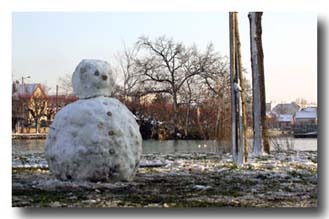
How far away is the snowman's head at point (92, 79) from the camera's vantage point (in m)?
4.79

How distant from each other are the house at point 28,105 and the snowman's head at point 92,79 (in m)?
0.28

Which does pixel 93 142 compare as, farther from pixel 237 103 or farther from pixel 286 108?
pixel 286 108

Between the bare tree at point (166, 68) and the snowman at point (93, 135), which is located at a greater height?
the bare tree at point (166, 68)

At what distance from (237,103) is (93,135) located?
131 centimetres

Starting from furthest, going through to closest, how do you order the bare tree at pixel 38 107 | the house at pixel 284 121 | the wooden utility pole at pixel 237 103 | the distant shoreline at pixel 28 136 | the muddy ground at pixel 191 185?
the wooden utility pole at pixel 237 103 → the house at pixel 284 121 → the bare tree at pixel 38 107 → the distant shoreline at pixel 28 136 → the muddy ground at pixel 191 185

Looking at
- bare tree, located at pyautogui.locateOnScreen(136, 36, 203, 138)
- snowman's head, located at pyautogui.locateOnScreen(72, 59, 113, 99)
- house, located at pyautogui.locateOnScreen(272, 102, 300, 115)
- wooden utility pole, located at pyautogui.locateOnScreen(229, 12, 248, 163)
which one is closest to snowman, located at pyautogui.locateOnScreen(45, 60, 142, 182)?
snowman's head, located at pyautogui.locateOnScreen(72, 59, 113, 99)

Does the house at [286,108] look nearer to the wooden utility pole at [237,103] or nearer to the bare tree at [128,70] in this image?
the wooden utility pole at [237,103]

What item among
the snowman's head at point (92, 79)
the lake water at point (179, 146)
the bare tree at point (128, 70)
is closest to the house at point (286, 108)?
the lake water at point (179, 146)

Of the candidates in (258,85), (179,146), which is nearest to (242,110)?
(258,85)

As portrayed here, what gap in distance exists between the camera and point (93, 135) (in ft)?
15.2

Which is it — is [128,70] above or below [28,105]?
above

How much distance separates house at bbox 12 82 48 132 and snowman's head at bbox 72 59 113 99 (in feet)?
0.93

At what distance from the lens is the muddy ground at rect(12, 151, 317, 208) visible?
15.0 ft

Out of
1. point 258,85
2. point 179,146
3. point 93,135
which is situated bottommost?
point 179,146
